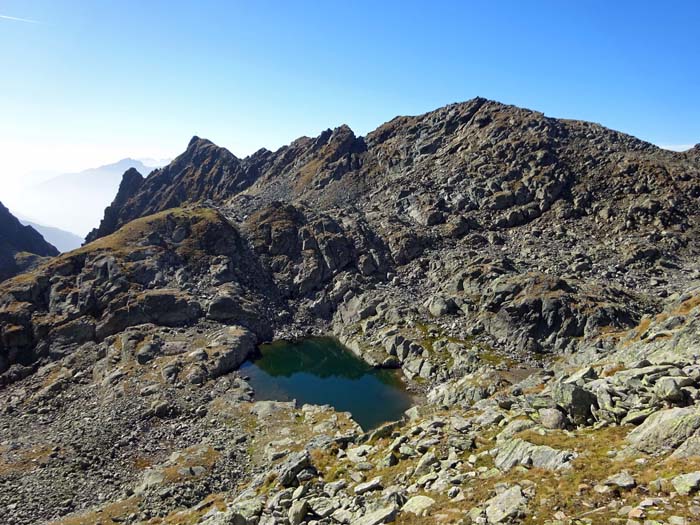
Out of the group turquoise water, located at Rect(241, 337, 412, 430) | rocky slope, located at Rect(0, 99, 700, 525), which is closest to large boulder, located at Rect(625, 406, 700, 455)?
rocky slope, located at Rect(0, 99, 700, 525)

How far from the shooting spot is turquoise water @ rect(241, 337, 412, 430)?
67562 millimetres

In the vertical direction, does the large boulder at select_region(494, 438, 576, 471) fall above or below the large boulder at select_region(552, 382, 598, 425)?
below

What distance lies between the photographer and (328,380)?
81.6 meters

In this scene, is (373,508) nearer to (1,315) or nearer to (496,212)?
(1,315)

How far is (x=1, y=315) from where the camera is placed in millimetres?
91125

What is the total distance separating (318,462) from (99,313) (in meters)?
82.1

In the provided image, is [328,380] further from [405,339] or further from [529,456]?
[529,456]

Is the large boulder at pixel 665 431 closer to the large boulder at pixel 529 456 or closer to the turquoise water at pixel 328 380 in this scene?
the large boulder at pixel 529 456

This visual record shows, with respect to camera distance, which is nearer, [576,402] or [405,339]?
[576,402]

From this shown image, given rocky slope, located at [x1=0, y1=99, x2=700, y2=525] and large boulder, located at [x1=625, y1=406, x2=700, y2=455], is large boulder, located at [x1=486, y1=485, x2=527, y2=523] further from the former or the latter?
large boulder, located at [x1=625, y1=406, x2=700, y2=455]

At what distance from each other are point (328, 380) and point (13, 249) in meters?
177

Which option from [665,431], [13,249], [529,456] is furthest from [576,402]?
[13,249]

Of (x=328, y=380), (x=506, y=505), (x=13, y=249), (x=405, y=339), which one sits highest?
(x=13, y=249)

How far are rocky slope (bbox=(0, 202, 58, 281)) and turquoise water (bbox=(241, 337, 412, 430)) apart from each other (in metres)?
140
